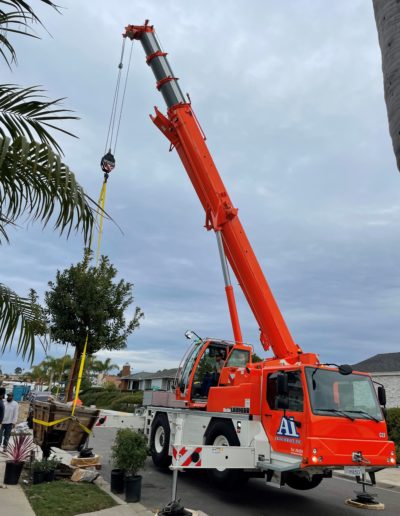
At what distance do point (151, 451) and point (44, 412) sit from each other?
3213mm

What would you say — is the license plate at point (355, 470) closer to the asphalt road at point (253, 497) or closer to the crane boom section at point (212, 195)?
the asphalt road at point (253, 497)

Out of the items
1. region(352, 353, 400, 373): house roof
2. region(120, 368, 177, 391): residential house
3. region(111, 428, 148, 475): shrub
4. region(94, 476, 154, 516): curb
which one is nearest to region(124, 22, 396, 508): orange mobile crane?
region(111, 428, 148, 475): shrub

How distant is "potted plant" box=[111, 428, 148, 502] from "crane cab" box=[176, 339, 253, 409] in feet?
7.58

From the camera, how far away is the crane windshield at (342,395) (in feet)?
24.4

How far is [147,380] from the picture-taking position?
57375 mm

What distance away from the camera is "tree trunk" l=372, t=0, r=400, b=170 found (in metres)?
1.87

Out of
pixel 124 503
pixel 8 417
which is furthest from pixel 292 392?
pixel 8 417

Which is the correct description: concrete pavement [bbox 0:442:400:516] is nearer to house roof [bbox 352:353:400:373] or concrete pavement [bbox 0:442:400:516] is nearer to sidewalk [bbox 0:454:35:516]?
sidewalk [bbox 0:454:35:516]

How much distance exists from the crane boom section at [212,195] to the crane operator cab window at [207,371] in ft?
4.15

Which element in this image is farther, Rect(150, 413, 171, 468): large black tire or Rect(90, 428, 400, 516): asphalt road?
Rect(150, 413, 171, 468): large black tire

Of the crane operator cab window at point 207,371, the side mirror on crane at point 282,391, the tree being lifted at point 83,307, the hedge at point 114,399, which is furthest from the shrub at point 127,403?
the side mirror on crane at point 282,391

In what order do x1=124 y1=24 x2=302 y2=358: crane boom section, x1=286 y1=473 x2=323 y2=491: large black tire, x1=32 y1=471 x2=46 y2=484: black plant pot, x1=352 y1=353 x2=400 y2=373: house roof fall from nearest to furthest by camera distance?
x1=32 y1=471 x2=46 y2=484: black plant pot → x1=286 y1=473 x2=323 y2=491: large black tire → x1=124 y1=24 x2=302 y2=358: crane boom section → x1=352 y1=353 x2=400 y2=373: house roof

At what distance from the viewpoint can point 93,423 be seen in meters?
9.55

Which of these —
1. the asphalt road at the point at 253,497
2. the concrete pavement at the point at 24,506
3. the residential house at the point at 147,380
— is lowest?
the concrete pavement at the point at 24,506
